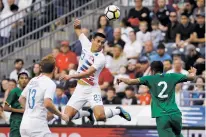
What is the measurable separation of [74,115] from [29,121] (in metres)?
3.58

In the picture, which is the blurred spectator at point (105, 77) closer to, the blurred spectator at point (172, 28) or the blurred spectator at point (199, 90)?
the blurred spectator at point (172, 28)

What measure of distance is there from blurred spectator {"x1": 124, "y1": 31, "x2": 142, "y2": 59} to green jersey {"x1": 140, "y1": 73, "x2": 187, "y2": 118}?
26.1 ft

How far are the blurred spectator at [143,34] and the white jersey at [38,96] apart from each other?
9.87 m

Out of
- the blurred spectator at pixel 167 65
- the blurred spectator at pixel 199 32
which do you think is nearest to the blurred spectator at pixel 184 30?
the blurred spectator at pixel 199 32

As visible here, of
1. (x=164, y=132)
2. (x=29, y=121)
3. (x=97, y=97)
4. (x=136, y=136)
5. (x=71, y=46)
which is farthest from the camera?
(x=71, y=46)

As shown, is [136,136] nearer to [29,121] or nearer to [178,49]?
[178,49]

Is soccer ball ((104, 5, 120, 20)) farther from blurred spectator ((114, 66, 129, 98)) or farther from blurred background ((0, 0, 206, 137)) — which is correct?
blurred spectator ((114, 66, 129, 98))

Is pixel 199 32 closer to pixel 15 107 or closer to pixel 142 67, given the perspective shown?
pixel 142 67

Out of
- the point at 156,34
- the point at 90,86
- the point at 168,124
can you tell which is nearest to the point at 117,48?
the point at 156,34

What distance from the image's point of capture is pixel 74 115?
19312mm

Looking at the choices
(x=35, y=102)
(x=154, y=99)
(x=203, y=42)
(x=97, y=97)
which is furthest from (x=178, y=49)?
(x=35, y=102)

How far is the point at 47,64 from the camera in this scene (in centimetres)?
1560

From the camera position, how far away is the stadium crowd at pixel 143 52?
76.7ft

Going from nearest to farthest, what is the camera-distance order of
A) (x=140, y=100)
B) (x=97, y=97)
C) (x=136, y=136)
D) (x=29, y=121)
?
(x=29, y=121) → (x=97, y=97) → (x=136, y=136) → (x=140, y=100)
